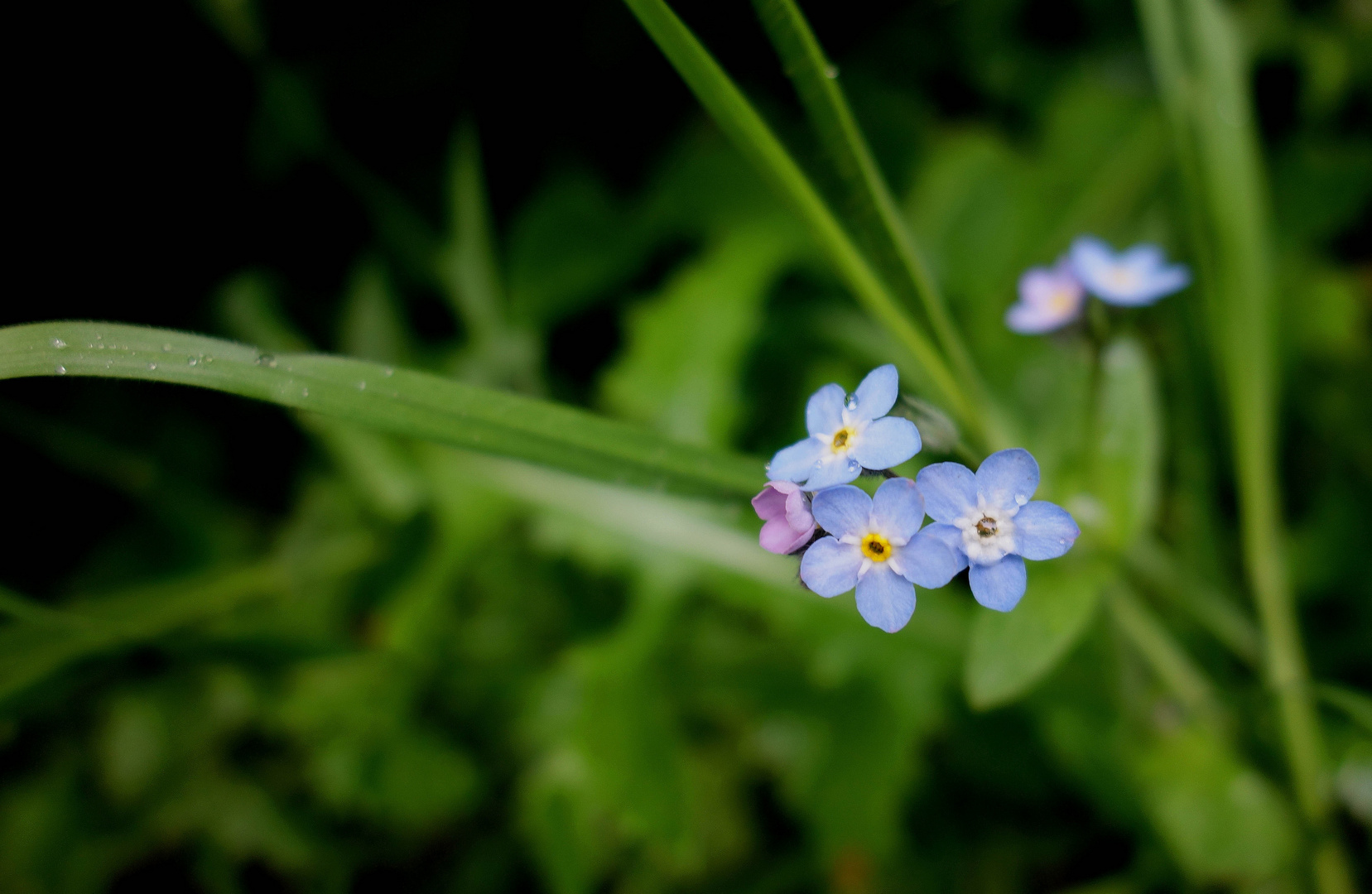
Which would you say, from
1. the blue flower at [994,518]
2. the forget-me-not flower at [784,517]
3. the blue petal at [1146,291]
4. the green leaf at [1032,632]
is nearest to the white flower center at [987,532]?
the blue flower at [994,518]

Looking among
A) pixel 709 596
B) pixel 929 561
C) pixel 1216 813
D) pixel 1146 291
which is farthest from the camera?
pixel 709 596

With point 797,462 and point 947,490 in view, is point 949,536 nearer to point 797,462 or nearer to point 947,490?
point 947,490

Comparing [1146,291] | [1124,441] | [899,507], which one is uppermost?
[1146,291]

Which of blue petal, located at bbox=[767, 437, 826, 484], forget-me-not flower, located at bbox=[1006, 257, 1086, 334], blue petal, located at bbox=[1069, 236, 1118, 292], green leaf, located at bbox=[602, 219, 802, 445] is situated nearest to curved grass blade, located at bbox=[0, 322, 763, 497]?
blue petal, located at bbox=[767, 437, 826, 484]

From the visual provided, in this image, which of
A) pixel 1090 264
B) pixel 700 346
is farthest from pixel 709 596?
pixel 1090 264

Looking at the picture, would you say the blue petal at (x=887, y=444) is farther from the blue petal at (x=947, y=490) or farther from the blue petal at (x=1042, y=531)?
the blue petal at (x=1042, y=531)

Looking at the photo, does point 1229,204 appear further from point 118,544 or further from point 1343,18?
point 118,544

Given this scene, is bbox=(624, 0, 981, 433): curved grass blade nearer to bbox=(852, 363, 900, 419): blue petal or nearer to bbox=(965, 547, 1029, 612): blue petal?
bbox=(852, 363, 900, 419): blue petal
